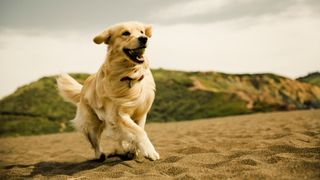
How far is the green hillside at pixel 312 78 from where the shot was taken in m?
26.6

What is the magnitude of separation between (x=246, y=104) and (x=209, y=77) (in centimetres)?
467

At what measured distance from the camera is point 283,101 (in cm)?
2391

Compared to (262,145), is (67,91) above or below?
above

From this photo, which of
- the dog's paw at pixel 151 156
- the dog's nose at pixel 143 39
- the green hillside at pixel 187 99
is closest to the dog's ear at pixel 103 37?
the dog's nose at pixel 143 39

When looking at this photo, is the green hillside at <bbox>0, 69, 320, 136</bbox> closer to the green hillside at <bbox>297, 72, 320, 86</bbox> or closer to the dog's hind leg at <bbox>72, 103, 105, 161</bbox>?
the green hillside at <bbox>297, 72, 320, 86</bbox>

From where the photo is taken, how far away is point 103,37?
5.78 m

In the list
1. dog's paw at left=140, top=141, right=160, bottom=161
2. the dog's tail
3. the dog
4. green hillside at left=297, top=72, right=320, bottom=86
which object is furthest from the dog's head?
green hillside at left=297, top=72, right=320, bottom=86

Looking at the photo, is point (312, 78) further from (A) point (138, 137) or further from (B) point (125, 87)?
(A) point (138, 137)

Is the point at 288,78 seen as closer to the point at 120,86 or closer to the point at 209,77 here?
the point at 209,77

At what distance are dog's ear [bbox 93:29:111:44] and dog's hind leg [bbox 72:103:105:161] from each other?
1156 millimetres

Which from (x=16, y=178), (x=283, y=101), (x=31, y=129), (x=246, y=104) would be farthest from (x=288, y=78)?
(x=16, y=178)

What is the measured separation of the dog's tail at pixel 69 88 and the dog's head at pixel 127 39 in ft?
5.69

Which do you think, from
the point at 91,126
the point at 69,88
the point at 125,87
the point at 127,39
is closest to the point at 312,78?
the point at 69,88

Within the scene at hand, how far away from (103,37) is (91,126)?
4.96ft
